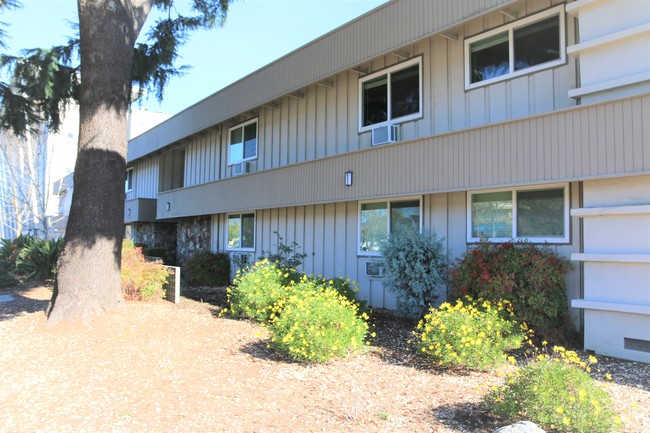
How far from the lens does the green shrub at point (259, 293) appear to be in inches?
324

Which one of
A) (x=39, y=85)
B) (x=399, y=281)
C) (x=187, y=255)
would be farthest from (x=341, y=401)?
(x=187, y=255)

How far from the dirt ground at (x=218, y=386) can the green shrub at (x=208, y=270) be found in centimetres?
709

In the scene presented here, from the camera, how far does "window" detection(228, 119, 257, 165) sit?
14703 millimetres

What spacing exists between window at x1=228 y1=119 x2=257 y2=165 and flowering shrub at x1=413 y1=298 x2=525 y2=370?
9814 millimetres

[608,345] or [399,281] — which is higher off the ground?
[399,281]

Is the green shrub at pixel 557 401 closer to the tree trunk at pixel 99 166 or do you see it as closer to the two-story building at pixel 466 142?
the two-story building at pixel 466 142

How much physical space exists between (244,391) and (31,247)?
1254 cm

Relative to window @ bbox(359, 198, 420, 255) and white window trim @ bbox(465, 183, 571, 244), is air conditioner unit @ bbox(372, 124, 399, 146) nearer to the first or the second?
window @ bbox(359, 198, 420, 255)

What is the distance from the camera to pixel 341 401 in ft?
15.2

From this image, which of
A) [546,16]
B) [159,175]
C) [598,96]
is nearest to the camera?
[598,96]

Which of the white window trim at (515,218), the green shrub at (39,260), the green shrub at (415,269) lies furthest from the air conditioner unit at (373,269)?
the green shrub at (39,260)

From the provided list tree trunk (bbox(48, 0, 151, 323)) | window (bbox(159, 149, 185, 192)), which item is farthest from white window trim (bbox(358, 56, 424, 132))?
window (bbox(159, 149, 185, 192))

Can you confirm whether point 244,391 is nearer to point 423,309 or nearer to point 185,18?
point 423,309

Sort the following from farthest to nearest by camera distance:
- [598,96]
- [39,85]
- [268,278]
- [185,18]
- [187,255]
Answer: [187,255], [185,18], [39,85], [268,278], [598,96]
